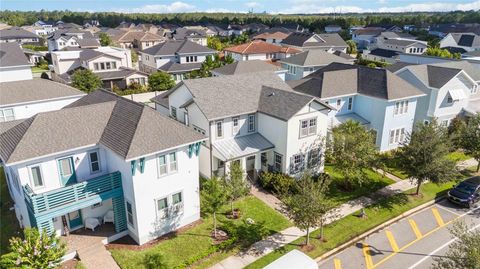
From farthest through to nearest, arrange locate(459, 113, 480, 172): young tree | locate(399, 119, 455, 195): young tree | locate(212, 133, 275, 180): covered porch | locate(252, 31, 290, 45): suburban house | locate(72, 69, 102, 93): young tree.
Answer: locate(252, 31, 290, 45): suburban house → locate(72, 69, 102, 93): young tree → locate(459, 113, 480, 172): young tree → locate(212, 133, 275, 180): covered porch → locate(399, 119, 455, 195): young tree

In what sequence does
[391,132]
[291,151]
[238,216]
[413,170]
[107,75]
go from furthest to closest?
1. [107,75]
2. [391,132]
3. [291,151]
4. [413,170]
5. [238,216]

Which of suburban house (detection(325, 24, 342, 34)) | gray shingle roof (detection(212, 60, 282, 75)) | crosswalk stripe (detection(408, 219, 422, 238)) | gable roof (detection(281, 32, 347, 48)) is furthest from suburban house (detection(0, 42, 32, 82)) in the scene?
suburban house (detection(325, 24, 342, 34))

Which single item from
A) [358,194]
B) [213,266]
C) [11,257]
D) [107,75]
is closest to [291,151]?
[358,194]

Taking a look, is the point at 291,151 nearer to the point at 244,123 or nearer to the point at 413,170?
the point at 244,123

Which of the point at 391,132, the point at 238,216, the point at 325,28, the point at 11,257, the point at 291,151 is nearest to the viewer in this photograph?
the point at 11,257

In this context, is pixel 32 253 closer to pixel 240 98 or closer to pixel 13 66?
pixel 240 98

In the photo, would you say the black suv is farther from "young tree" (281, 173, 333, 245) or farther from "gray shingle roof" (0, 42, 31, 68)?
"gray shingle roof" (0, 42, 31, 68)
